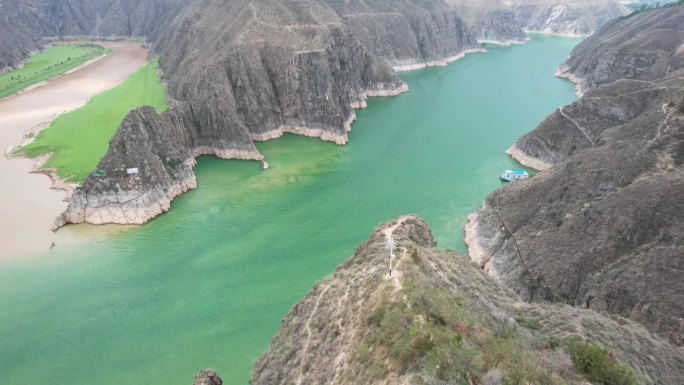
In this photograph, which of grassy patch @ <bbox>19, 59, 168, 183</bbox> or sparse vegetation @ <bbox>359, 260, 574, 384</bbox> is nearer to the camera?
sparse vegetation @ <bbox>359, 260, 574, 384</bbox>

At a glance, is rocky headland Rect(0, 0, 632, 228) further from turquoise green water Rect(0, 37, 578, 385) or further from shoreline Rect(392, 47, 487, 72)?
turquoise green water Rect(0, 37, 578, 385)

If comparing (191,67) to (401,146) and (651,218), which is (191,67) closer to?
(401,146)

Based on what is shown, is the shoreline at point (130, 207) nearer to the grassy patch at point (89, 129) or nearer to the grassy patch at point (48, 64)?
the grassy patch at point (89, 129)

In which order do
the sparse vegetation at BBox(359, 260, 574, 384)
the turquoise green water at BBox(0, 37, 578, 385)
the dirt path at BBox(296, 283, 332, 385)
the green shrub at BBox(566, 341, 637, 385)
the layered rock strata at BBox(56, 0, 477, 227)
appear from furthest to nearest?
the layered rock strata at BBox(56, 0, 477, 227)
the turquoise green water at BBox(0, 37, 578, 385)
the dirt path at BBox(296, 283, 332, 385)
the green shrub at BBox(566, 341, 637, 385)
the sparse vegetation at BBox(359, 260, 574, 384)

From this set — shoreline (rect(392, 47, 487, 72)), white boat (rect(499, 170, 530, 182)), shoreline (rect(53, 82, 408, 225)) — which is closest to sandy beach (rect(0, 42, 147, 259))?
shoreline (rect(53, 82, 408, 225))

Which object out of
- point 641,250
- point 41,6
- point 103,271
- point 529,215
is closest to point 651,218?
point 641,250

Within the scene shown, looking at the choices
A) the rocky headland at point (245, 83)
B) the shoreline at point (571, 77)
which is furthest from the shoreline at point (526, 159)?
the shoreline at point (571, 77)

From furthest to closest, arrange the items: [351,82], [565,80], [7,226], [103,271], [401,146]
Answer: [565,80] → [351,82] → [401,146] → [7,226] → [103,271]
